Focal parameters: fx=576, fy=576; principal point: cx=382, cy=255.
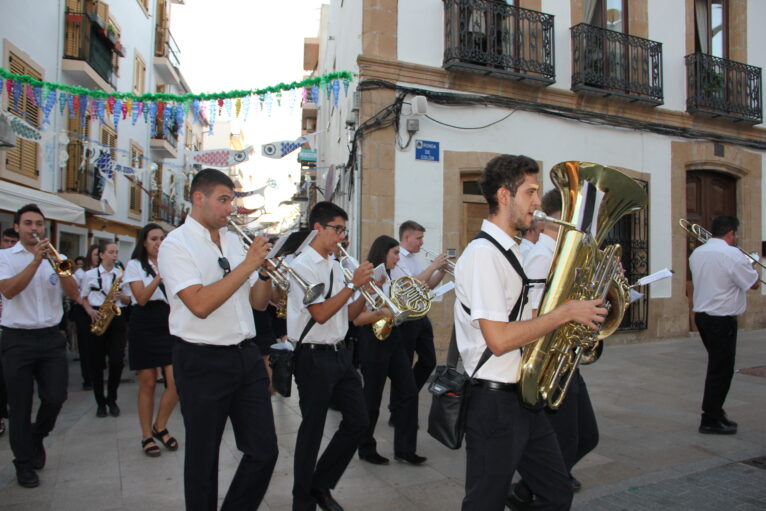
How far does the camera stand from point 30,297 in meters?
4.18

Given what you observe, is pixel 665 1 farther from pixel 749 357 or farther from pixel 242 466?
pixel 242 466

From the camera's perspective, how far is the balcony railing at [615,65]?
10.1m

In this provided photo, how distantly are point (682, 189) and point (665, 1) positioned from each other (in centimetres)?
→ 368

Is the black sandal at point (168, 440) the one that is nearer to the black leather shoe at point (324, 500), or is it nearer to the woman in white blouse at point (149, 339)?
the woman in white blouse at point (149, 339)

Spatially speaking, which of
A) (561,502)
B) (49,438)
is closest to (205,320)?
(561,502)

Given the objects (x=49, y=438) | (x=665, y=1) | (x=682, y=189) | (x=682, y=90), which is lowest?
(x=49, y=438)

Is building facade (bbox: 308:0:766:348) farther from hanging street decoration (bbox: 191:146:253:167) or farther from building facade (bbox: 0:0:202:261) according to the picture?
building facade (bbox: 0:0:202:261)

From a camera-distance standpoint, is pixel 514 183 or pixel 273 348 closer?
pixel 514 183

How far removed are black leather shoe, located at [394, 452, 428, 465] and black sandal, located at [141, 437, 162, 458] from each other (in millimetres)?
1954

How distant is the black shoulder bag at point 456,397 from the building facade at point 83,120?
319 inches

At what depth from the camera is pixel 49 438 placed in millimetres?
5211

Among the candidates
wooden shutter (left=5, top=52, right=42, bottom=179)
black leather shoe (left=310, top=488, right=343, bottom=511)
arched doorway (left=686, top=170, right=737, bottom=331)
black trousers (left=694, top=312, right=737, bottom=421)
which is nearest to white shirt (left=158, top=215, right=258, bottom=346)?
black leather shoe (left=310, top=488, right=343, bottom=511)

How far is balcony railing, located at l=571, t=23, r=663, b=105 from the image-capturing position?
10.1 m

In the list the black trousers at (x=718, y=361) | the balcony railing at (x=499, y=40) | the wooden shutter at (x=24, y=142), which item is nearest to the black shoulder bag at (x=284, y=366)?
the black trousers at (x=718, y=361)
